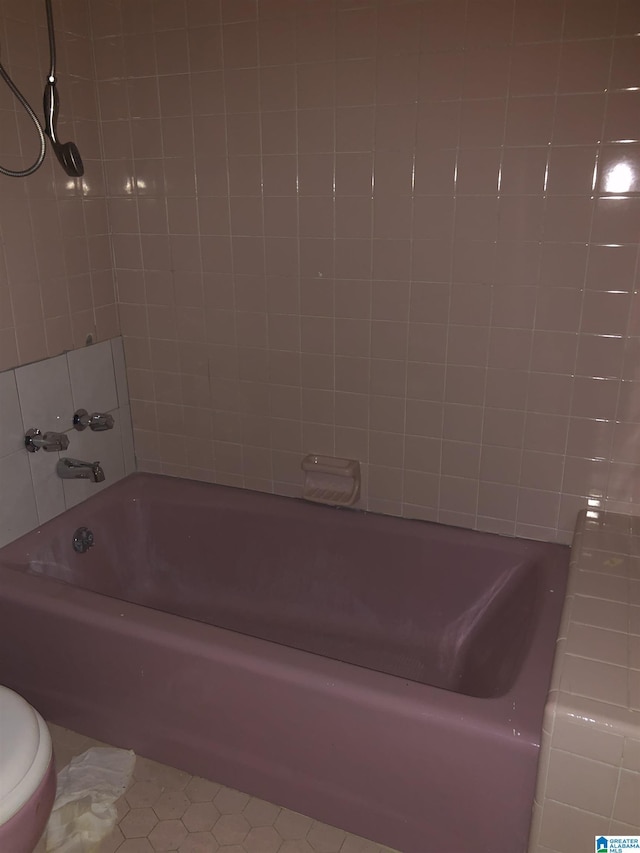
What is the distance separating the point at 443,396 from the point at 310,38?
3.38ft

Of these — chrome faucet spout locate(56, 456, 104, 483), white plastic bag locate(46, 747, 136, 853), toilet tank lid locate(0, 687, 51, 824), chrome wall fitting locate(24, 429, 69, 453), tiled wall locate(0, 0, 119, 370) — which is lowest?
white plastic bag locate(46, 747, 136, 853)

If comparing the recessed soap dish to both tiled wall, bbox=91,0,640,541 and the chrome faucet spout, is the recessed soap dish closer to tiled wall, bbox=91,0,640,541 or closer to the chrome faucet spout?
tiled wall, bbox=91,0,640,541

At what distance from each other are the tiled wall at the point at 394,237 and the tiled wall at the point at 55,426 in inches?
7.4

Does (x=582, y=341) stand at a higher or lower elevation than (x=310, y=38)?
lower

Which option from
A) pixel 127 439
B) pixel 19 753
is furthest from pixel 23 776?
pixel 127 439

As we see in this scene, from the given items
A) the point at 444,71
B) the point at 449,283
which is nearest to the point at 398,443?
the point at 449,283

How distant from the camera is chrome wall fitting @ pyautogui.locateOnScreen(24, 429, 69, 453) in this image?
1956 millimetres

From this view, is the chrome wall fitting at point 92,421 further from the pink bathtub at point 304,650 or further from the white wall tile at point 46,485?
the pink bathtub at point 304,650

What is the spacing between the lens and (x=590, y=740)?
3.92 ft

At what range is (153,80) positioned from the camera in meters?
2.01

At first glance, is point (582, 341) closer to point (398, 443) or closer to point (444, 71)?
point (398, 443)

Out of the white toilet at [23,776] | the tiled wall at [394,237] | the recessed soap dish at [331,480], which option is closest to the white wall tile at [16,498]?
the tiled wall at [394,237]

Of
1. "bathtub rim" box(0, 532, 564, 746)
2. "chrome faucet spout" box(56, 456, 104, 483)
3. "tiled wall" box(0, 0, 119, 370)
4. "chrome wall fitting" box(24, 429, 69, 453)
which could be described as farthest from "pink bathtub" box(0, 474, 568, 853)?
"tiled wall" box(0, 0, 119, 370)

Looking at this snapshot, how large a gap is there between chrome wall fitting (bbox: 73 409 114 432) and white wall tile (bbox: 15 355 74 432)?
0.08ft
